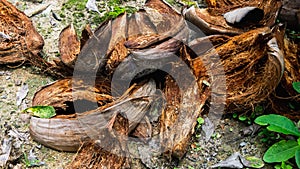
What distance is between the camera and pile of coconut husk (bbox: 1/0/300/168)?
1.62m

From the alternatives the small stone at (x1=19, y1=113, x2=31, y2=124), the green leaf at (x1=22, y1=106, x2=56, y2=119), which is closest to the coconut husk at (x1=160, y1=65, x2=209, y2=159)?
the green leaf at (x1=22, y1=106, x2=56, y2=119)

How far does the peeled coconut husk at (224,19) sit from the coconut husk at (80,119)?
42 cm

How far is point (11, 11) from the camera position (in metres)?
2.14

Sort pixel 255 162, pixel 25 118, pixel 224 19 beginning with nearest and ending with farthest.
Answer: pixel 255 162 → pixel 25 118 → pixel 224 19

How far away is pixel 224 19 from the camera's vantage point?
1964 millimetres

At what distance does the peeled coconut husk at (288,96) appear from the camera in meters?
1.81

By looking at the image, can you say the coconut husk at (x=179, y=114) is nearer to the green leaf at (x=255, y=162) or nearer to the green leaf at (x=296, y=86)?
the green leaf at (x=255, y=162)

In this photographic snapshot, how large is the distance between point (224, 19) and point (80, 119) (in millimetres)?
828

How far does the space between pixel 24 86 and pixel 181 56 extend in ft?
2.45

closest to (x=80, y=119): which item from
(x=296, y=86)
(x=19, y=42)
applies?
(x=19, y=42)

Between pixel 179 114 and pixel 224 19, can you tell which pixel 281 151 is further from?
pixel 224 19

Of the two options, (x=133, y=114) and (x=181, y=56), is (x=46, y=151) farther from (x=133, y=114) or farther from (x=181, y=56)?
(x=181, y=56)

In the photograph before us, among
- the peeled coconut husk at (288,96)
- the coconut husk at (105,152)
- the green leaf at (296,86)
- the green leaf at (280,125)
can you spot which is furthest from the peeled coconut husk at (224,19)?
the coconut husk at (105,152)

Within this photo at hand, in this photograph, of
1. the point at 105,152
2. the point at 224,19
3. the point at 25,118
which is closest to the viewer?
the point at 105,152
